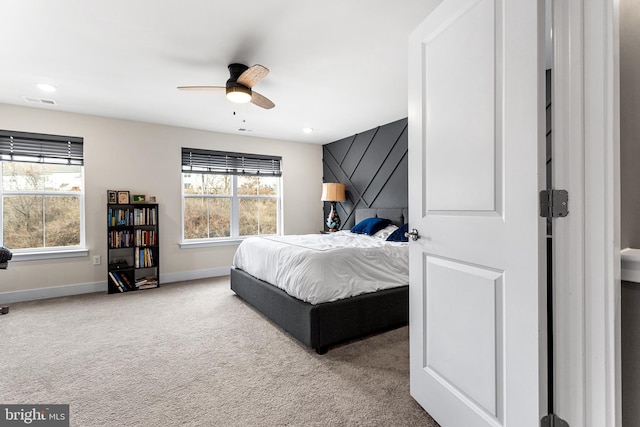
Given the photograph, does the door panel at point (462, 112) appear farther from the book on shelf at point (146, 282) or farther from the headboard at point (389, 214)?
the book on shelf at point (146, 282)

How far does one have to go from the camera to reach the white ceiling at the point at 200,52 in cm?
198

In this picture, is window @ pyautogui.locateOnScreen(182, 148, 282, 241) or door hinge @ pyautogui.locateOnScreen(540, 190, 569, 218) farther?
window @ pyautogui.locateOnScreen(182, 148, 282, 241)

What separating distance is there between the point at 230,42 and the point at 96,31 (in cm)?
94

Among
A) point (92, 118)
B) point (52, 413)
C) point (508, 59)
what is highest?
point (92, 118)

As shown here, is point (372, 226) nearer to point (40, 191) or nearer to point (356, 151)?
point (356, 151)

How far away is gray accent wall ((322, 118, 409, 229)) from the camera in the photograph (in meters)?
Result: 4.37

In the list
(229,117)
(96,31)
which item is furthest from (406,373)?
(229,117)

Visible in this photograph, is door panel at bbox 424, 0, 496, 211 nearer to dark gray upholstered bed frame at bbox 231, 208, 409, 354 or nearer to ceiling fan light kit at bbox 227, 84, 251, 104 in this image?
dark gray upholstered bed frame at bbox 231, 208, 409, 354

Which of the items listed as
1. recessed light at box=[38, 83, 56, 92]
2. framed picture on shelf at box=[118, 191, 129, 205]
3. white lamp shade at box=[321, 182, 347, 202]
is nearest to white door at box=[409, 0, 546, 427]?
white lamp shade at box=[321, 182, 347, 202]

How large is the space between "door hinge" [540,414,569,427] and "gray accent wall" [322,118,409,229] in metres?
3.34

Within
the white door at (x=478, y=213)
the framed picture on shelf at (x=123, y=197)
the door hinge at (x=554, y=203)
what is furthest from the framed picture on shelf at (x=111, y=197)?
the door hinge at (x=554, y=203)

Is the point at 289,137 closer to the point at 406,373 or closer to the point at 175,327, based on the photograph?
the point at 175,327

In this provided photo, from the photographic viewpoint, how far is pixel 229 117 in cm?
425

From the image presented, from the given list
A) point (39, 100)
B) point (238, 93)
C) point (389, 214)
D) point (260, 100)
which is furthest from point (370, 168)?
point (39, 100)
